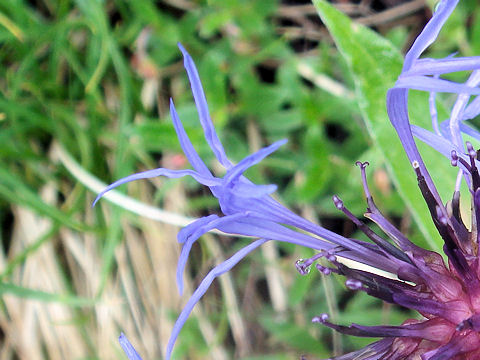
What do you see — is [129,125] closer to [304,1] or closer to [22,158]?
[22,158]

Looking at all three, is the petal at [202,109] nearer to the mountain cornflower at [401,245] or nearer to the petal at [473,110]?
the mountain cornflower at [401,245]

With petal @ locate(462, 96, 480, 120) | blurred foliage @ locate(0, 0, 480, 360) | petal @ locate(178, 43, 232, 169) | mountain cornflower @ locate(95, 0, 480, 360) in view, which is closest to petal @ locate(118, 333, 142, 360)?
mountain cornflower @ locate(95, 0, 480, 360)

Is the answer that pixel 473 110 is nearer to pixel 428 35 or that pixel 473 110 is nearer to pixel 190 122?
pixel 428 35

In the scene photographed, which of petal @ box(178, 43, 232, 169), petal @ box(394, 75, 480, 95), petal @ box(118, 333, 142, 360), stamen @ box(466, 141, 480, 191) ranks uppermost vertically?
petal @ box(178, 43, 232, 169)

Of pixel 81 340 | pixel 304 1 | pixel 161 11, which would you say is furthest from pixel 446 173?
pixel 81 340

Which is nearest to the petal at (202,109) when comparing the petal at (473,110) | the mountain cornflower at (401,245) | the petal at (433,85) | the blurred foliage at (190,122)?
the mountain cornflower at (401,245)

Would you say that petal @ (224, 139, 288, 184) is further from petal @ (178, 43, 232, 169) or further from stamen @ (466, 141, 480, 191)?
stamen @ (466, 141, 480, 191)

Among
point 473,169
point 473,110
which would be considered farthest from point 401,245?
point 473,110
